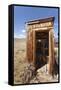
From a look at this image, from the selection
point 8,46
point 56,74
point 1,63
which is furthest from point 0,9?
point 56,74

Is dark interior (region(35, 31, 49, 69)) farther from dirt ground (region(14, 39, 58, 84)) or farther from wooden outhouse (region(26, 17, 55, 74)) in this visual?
dirt ground (region(14, 39, 58, 84))

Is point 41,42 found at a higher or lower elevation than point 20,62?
higher

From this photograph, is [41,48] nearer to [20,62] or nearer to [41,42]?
[41,42]

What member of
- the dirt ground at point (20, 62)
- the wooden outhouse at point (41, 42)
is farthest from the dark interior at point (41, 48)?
the dirt ground at point (20, 62)

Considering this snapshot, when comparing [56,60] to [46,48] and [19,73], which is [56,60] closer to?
[46,48]

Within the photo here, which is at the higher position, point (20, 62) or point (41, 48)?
point (41, 48)

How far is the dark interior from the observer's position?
2395 millimetres

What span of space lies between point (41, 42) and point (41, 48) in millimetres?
56

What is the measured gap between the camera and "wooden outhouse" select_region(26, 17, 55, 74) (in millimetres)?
2373

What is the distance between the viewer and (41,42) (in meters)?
2.41

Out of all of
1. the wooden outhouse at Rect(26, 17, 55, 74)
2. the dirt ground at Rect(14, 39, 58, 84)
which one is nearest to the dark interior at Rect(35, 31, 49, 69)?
the wooden outhouse at Rect(26, 17, 55, 74)

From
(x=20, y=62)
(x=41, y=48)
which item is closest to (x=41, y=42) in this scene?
(x=41, y=48)

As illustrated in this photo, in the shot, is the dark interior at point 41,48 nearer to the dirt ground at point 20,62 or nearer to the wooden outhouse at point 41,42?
the wooden outhouse at point 41,42

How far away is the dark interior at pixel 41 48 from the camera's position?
2395 mm
